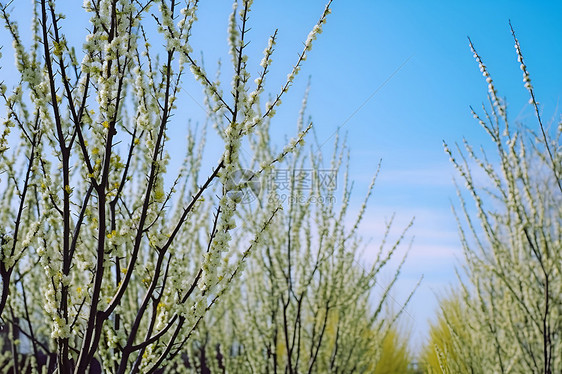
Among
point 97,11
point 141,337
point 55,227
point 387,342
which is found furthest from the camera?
point 387,342

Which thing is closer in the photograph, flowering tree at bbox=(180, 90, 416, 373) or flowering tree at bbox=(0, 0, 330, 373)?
flowering tree at bbox=(0, 0, 330, 373)

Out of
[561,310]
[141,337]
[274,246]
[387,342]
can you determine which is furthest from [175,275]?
[387,342]

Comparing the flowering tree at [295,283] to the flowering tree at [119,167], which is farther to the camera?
the flowering tree at [295,283]

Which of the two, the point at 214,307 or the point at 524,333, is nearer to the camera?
the point at 214,307

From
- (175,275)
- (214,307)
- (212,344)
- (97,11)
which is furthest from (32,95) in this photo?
(212,344)

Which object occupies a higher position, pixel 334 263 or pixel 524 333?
pixel 334 263

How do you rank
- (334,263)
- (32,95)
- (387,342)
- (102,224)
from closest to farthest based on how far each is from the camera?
(102,224) < (32,95) < (334,263) < (387,342)

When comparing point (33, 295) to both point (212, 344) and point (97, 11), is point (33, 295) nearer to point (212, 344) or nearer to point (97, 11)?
point (212, 344)

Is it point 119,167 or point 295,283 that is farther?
point 295,283

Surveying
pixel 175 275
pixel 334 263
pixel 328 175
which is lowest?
pixel 175 275

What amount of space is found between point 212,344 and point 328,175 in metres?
1.94

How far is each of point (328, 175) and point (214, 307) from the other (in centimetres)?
241

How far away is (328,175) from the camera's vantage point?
4.23 meters

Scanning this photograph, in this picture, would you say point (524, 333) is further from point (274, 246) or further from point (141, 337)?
point (141, 337)
